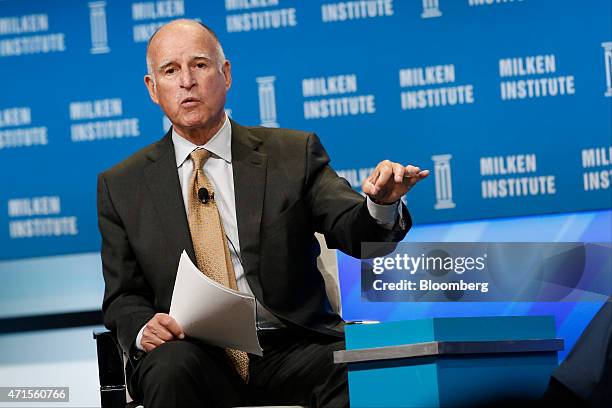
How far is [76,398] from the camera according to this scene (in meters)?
3.94

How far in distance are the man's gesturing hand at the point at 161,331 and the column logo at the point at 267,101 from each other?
8.64 feet

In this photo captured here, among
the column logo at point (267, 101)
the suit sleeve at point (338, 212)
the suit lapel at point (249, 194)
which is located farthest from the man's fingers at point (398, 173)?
the column logo at point (267, 101)

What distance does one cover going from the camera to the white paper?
2.51 m

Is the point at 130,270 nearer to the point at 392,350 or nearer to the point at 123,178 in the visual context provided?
the point at 123,178

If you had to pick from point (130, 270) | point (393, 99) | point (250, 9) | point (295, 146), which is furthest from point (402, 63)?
point (130, 270)

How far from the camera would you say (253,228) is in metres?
3.01

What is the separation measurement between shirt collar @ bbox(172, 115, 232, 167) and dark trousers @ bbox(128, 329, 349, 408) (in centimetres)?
60

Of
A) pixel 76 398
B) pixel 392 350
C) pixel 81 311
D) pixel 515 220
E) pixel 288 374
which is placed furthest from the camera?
pixel 81 311

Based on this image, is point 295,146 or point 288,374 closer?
point 288,374

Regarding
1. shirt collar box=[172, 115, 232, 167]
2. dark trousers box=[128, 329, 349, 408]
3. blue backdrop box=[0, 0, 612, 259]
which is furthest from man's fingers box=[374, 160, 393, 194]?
blue backdrop box=[0, 0, 612, 259]

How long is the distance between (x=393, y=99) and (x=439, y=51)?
33 cm

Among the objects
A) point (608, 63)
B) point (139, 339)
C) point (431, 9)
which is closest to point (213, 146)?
point (139, 339)

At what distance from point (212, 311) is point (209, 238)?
18.7 inches

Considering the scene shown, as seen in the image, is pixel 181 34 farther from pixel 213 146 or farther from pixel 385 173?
pixel 385 173
